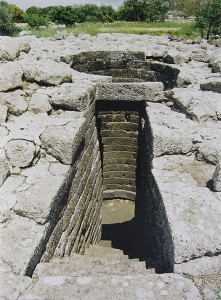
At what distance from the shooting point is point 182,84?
516 cm

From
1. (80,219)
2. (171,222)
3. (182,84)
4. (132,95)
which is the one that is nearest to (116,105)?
(132,95)

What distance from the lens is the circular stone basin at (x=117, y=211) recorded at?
22.1ft

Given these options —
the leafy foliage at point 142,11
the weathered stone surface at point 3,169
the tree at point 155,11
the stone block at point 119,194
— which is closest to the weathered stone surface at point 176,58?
the stone block at point 119,194

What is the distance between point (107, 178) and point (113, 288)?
4871 millimetres

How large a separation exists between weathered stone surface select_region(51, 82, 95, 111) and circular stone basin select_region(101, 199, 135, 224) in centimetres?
314

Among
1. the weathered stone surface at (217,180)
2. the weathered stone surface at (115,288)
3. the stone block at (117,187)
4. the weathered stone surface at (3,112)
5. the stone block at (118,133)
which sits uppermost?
the weathered stone surface at (3,112)

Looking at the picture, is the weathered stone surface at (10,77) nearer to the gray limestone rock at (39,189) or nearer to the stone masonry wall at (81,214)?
the stone masonry wall at (81,214)

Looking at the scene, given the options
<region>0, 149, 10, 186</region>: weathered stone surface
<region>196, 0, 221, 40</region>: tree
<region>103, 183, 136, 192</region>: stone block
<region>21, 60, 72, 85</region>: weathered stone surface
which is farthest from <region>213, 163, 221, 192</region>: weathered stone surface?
<region>196, 0, 221, 40</region>: tree

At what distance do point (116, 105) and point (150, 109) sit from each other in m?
1.54

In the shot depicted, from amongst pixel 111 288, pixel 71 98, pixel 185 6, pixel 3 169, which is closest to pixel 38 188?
pixel 3 169

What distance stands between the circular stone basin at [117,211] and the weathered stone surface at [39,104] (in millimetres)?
3393

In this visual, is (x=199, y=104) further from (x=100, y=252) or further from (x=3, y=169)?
(x=3, y=169)

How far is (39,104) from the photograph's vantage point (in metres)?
4.00

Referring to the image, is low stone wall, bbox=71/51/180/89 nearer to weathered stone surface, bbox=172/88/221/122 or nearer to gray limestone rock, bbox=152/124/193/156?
weathered stone surface, bbox=172/88/221/122
